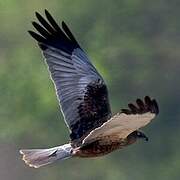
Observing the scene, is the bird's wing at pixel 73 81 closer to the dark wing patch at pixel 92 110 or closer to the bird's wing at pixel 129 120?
the dark wing patch at pixel 92 110

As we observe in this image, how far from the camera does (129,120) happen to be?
3521mm

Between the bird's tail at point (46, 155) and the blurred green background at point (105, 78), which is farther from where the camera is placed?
the blurred green background at point (105, 78)

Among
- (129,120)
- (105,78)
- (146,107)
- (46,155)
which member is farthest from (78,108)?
(105,78)

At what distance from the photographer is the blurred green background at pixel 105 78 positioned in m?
7.12

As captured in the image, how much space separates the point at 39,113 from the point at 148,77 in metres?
0.95

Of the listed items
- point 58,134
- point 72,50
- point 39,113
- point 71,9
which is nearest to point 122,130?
point 72,50

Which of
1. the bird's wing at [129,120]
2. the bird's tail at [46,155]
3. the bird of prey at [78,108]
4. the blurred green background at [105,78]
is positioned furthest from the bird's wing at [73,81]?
the blurred green background at [105,78]

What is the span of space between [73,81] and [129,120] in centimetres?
95

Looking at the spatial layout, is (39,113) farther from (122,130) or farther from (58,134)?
(122,130)

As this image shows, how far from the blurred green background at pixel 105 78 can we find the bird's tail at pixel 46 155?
252cm

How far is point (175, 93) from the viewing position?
7.61m

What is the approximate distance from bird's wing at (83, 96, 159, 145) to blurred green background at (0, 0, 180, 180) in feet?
9.53

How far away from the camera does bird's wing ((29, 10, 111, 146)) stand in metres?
4.25

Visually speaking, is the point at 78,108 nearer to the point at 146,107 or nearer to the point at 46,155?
the point at 46,155
